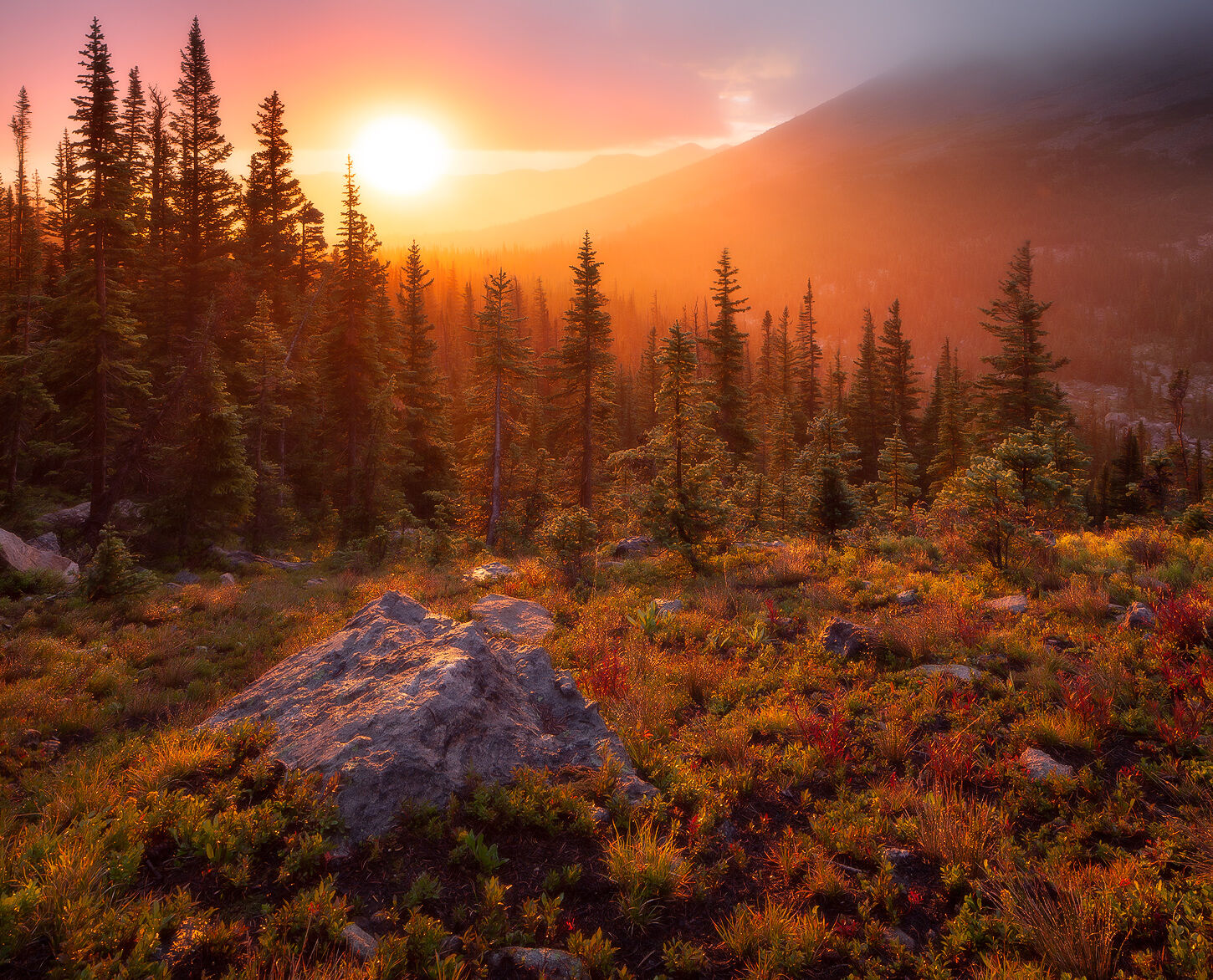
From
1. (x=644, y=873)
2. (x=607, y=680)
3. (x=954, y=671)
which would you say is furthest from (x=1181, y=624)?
(x=644, y=873)

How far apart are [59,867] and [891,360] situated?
180 feet

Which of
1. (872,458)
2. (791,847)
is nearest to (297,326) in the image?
(791,847)

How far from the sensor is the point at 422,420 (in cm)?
3275

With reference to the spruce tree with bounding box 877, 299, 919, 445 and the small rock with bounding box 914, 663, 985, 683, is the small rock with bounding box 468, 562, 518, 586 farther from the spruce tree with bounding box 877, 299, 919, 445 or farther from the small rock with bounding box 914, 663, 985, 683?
the spruce tree with bounding box 877, 299, 919, 445

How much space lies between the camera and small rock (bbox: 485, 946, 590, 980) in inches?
129

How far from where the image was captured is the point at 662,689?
6957 millimetres

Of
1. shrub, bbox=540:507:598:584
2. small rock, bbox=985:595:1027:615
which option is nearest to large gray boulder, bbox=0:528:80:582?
shrub, bbox=540:507:598:584

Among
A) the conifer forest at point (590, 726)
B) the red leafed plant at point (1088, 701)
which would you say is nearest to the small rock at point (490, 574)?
the conifer forest at point (590, 726)

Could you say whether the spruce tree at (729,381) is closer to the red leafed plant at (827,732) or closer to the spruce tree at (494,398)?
the spruce tree at (494,398)

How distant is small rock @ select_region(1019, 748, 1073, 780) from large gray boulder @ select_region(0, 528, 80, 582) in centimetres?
1705

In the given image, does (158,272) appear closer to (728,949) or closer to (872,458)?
(728,949)

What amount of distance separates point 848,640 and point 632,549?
8917 millimetres

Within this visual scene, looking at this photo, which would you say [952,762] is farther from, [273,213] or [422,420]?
[273,213]

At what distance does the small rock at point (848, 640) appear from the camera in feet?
25.2
